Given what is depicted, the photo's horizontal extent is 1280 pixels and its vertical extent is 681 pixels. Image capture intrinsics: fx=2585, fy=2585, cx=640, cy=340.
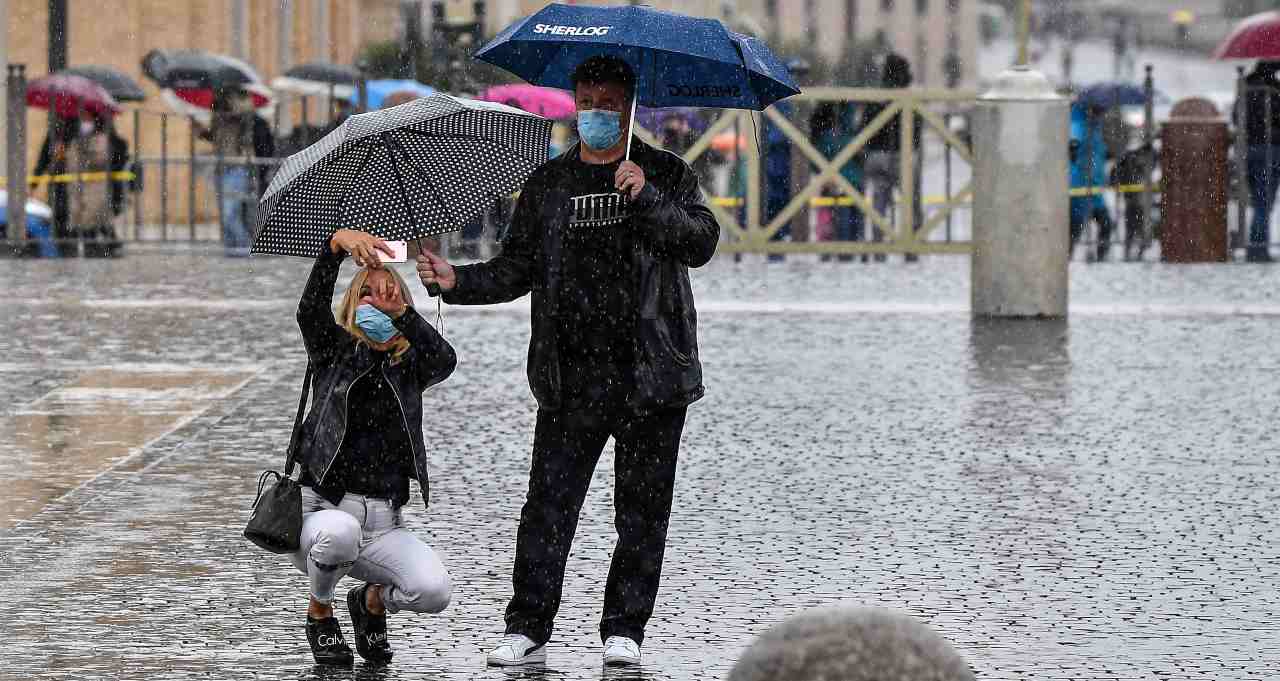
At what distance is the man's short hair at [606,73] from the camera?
6.20 m

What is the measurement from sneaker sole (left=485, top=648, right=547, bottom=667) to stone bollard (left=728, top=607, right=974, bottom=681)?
365 cm

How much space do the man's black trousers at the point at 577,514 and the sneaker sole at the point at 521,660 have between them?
39 mm

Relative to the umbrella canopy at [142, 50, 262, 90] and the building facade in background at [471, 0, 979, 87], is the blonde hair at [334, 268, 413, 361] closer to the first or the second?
the umbrella canopy at [142, 50, 262, 90]

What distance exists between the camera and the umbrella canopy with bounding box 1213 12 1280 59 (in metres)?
23.1

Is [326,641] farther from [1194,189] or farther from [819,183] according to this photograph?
[1194,189]

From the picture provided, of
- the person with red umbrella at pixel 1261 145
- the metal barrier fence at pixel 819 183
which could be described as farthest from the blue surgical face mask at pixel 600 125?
the person with red umbrella at pixel 1261 145

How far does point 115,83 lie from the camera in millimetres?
26328

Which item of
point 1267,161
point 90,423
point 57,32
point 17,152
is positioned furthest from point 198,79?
point 90,423

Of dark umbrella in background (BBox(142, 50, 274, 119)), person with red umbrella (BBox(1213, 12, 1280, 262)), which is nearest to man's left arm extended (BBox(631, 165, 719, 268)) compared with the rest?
person with red umbrella (BBox(1213, 12, 1280, 262))

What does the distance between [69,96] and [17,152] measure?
44.7 inches

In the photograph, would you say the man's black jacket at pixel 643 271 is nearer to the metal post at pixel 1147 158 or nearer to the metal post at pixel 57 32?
the metal post at pixel 1147 158

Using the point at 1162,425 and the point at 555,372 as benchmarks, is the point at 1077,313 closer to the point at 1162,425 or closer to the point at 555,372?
the point at 1162,425

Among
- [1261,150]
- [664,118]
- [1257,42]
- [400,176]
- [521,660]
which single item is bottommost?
[521,660]

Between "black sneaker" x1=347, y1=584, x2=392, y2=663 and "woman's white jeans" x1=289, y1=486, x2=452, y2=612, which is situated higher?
"woman's white jeans" x1=289, y1=486, x2=452, y2=612
